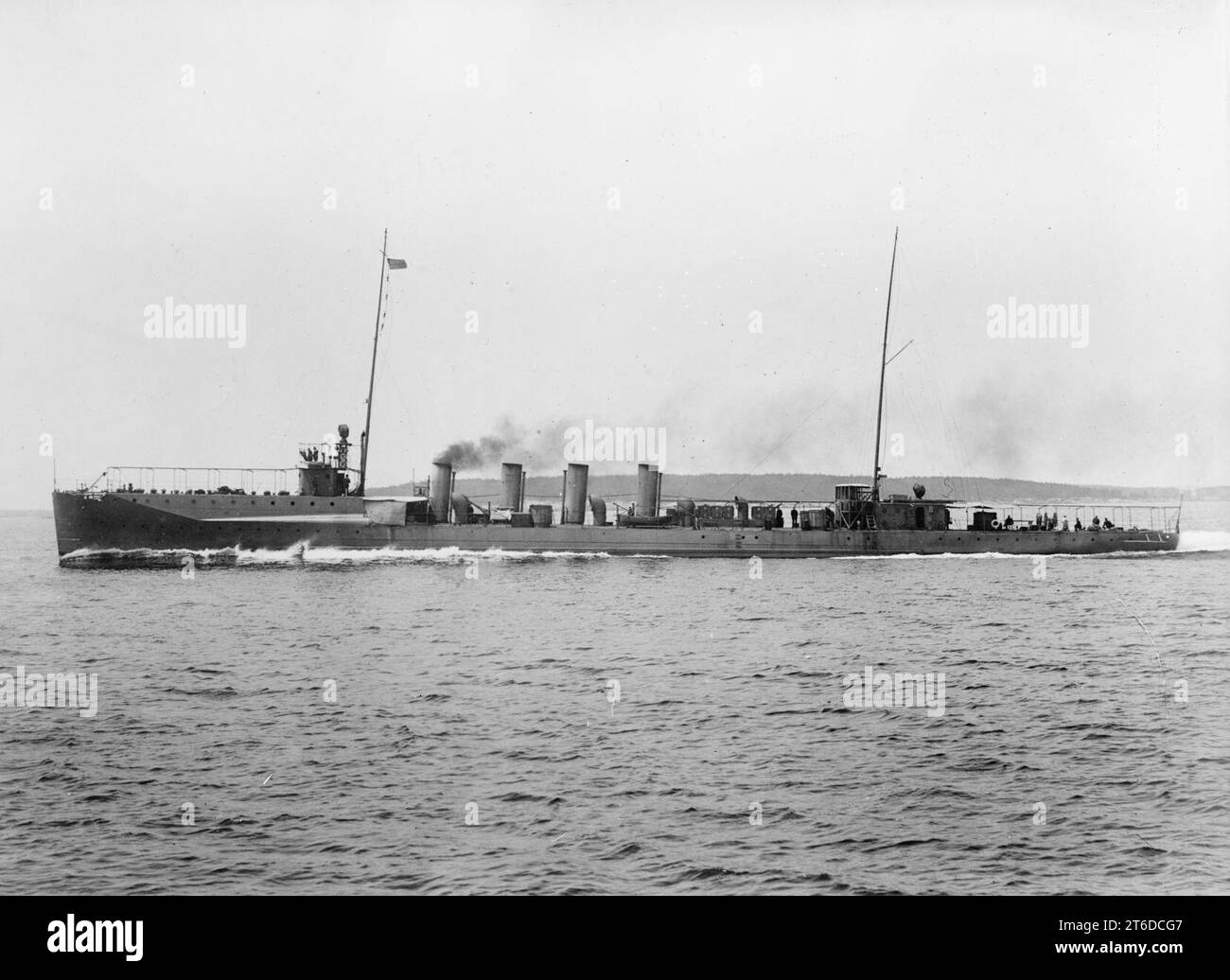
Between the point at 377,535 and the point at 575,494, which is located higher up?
the point at 575,494

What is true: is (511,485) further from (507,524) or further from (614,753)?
(614,753)

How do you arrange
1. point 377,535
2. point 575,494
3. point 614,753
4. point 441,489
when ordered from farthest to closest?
point 575,494 < point 441,489 < point 377,535 < point 614,753

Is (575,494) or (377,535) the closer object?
(377,535)

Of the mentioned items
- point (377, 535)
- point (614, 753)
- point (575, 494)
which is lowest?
point (614, 753)

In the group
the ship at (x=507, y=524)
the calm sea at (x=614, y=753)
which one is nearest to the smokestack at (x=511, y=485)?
the ship at (x=507, y=524)

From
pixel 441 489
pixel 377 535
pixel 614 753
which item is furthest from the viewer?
pixel 441 489

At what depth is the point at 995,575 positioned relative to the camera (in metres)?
47.8

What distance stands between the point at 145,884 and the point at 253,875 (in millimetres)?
1169

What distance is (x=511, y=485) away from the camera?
57594 millimetres

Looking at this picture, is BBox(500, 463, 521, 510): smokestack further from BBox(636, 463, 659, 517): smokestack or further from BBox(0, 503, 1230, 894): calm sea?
BBox(0, 503, 1230, 894): calm sea

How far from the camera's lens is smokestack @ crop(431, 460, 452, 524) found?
182 ft

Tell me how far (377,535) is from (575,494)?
1131 centimetres

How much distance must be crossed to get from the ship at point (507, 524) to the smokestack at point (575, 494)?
0.08m

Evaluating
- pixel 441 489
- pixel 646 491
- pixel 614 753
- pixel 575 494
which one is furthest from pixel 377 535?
pixel 614 753
